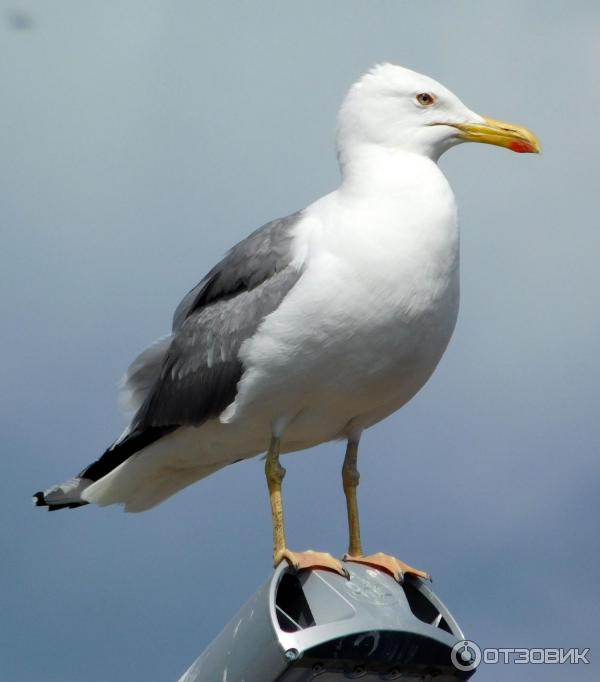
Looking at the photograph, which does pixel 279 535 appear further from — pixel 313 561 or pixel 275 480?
pixel 313 561

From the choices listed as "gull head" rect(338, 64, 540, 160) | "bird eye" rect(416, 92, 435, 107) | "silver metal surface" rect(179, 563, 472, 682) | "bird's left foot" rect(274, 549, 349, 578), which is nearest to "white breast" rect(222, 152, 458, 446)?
"gull head" rect(338, 64, 540, 160)

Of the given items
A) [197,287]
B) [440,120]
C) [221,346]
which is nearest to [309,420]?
[221,346]

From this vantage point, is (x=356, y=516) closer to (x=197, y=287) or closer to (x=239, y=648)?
(x=197, y=287)

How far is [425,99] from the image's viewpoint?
420 inches

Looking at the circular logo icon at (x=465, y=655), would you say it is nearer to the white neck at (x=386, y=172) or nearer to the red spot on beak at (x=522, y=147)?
the white neck at (x=386, y=172)

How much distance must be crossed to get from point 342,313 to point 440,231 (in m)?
0.94

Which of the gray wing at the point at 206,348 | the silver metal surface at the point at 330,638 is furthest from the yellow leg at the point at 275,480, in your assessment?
the silver metal surface at the point at 330,638

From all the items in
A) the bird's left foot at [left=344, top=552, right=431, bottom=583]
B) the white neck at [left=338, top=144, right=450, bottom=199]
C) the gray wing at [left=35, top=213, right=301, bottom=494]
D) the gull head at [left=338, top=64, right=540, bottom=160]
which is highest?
the gull head at [left=338, top=64, right=540, bottom=160]

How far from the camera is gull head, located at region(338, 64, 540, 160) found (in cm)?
1055

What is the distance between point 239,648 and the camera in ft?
25.5

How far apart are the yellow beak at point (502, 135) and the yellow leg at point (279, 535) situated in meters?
2.50

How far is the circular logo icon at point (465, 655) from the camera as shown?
792 centimetres

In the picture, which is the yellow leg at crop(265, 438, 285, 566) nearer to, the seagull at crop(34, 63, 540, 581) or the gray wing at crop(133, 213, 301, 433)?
the seagull at crop(34, 63, 540, 581)

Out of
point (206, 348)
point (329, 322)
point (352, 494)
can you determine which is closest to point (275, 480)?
point (352, 494)
